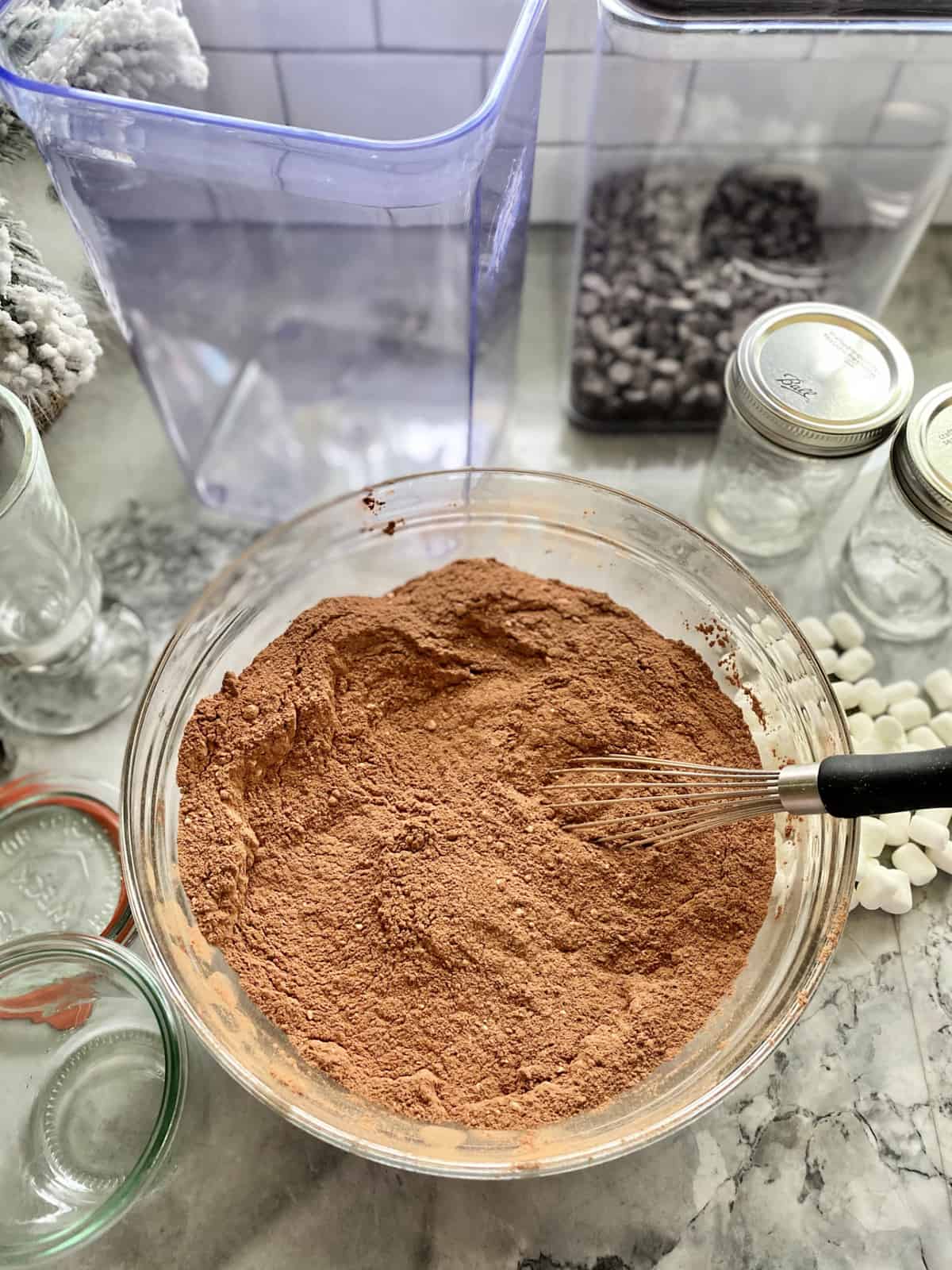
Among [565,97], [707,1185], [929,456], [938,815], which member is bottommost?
[707,1185]

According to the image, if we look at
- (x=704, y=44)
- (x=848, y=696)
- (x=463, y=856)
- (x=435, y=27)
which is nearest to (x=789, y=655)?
(x=848, y=696)

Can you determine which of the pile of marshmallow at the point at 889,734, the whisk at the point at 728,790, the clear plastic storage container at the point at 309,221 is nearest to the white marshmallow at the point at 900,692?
the pile of marshmallow at the point at 889,734

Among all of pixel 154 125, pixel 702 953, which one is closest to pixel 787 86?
pixel 154 125

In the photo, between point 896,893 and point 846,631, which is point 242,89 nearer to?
point 846,631

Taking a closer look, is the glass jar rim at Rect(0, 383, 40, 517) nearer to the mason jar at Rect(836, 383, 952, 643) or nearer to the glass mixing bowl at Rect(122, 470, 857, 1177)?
the glass mixing bowl at Rect(122, 470, 857, 1177)

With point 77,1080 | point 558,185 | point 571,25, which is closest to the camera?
point 77,1080

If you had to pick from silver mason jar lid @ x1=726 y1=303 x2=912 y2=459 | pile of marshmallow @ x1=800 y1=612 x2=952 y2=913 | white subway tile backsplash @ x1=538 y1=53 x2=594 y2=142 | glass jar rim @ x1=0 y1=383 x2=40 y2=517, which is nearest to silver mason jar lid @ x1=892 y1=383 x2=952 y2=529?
silver mason jar lid @ x1=726 y1=303 x2=912 y2=459

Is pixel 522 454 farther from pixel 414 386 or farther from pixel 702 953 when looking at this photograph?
pixel 702 953
